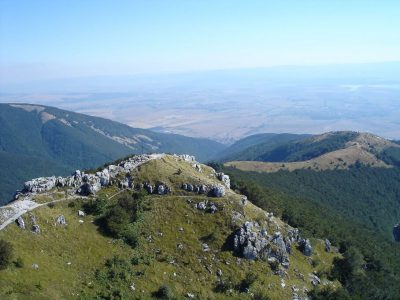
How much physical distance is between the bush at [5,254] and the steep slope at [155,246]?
117 cm

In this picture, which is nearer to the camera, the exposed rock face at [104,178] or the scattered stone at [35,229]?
the scattered stone at [35,229]

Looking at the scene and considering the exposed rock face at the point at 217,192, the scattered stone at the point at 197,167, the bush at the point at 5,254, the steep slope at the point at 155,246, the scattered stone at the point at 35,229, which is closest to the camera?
the bush at the point at 5,254

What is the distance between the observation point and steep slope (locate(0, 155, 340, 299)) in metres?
74.4

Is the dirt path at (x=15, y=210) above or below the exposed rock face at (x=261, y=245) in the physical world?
above

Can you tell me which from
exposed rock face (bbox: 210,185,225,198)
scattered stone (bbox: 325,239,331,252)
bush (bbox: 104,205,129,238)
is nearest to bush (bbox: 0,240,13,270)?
bush (bbox: 104,205,129,238)

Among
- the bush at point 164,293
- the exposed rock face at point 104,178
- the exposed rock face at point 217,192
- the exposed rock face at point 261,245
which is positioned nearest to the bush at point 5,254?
the bush at point 164,293

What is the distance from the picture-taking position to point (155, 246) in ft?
292

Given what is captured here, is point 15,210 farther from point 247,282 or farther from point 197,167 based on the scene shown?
point 197,167

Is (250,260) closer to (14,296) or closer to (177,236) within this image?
(177,236)

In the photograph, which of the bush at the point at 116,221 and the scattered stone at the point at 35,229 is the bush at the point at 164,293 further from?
the scattered stone at the point at 35,229

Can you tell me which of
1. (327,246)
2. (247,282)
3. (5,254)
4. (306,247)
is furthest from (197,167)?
(5,254)

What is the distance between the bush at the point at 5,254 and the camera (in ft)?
222

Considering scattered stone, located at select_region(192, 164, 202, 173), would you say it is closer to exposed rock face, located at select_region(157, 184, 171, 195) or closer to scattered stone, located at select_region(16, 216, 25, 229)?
exposed rock face, located at select_region(157, 184, 171, 195)

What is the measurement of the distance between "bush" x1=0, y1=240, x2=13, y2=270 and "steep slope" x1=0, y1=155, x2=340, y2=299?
1172 mm
